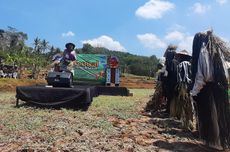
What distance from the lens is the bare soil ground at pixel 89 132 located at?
18.4 feet

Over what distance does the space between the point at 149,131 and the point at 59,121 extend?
169 cm

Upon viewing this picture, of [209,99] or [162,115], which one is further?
[162,115]

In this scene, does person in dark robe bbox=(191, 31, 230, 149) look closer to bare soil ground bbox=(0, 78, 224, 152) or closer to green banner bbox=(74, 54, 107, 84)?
bare soil ground bbox=(0, 78, 224, 152)

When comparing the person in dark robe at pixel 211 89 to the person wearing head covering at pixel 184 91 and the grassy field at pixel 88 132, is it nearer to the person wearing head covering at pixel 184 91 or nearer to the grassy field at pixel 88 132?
the grassy field at pixel 88 132

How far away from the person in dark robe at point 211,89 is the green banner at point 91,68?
12786mm

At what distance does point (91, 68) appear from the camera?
18.7 m

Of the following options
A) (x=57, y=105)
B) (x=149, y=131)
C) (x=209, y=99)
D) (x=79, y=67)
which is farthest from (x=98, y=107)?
(x=79, y=67)

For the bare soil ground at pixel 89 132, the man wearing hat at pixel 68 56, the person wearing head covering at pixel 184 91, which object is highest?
the man wearing hat at pixel 68 56

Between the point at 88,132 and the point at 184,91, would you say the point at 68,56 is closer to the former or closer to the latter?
the point at 184,91

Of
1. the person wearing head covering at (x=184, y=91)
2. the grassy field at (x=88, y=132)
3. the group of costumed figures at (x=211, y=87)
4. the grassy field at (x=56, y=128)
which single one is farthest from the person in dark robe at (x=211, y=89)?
the person wearing head covering at (x=184, y=91)

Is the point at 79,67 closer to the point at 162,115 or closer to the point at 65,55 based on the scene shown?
the point at 65,55

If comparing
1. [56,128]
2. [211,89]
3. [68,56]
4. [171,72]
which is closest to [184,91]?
[171,72]

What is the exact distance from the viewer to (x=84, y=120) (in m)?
7.78

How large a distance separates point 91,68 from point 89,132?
12281 millimetres
